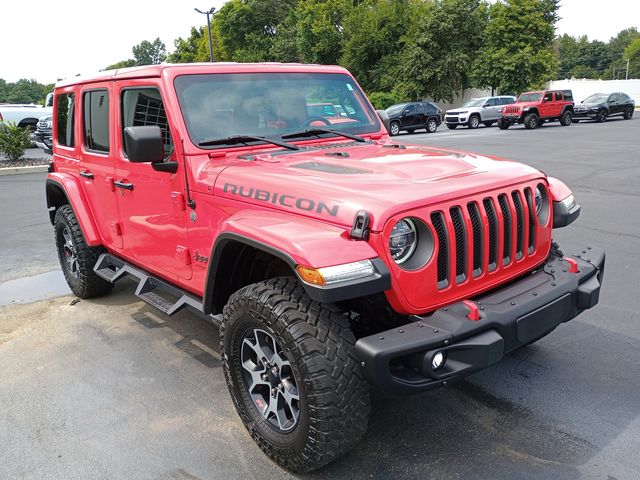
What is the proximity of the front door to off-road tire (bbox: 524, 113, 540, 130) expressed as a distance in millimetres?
25716

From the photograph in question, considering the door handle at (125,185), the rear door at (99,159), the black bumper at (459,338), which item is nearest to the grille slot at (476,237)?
the black bumper at (459,338)

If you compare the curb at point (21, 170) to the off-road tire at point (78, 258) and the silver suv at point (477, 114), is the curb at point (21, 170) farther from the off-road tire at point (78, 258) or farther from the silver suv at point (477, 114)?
the silver suv at point (477, 114)

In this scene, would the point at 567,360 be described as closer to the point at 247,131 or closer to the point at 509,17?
the point at 247,131

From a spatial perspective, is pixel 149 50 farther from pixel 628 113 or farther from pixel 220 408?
pixel 220 408

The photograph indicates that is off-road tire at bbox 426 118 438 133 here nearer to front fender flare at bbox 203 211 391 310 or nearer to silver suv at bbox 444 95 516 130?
silver suv at bbox 444 95 516 130

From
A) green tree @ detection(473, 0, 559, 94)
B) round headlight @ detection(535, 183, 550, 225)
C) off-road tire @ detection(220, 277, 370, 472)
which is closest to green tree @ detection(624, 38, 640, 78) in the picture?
green tree @ detection(473, 0, 559, 94)

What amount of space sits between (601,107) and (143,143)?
31989mm

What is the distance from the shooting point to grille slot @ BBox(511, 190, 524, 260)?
3.08 meters

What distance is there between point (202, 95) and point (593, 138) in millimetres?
20410

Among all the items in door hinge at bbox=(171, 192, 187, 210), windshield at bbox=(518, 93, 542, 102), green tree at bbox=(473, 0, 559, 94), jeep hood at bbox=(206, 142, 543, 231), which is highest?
green tree at bbox=(473, 0, 559, 94)

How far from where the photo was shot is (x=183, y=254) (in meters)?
3.62

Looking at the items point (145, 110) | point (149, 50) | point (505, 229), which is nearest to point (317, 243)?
point (505, 229)

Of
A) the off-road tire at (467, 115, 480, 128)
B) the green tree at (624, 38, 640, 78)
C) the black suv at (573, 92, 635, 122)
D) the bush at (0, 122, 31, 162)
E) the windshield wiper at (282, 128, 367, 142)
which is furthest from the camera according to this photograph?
the green tree at (624, 38, 640, 78)

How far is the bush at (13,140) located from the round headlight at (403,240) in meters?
15.3
